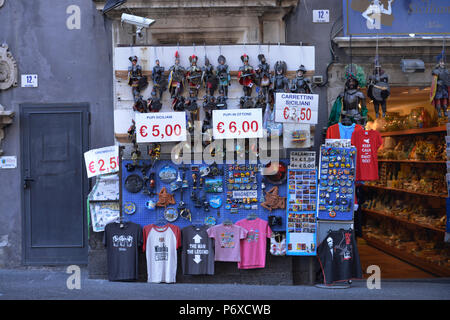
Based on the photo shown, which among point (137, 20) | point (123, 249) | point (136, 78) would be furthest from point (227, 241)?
point (137, 20)

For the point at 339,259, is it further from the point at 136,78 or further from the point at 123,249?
the point at 136,78

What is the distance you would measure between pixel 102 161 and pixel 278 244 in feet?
8.85

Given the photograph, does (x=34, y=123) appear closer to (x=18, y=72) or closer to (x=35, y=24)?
(x=18, y=72)

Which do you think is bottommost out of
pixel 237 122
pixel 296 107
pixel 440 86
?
pixel 237 122

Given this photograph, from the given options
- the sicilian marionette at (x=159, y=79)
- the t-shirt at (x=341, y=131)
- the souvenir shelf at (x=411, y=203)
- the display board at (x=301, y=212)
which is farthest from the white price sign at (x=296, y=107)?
the souvenir shelf at (x=411, y=203)

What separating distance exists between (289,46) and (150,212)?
3.01 metres

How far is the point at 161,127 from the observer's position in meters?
6.93

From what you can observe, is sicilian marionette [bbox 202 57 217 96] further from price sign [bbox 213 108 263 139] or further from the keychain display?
the keychain display

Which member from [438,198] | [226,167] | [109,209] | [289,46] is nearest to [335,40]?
[289,46]

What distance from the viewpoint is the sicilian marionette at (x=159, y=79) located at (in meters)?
7.04

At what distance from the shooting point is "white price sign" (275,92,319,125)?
675cm

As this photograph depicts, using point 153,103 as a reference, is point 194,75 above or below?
above

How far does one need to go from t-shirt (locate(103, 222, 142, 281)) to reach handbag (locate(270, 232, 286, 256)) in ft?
5.88

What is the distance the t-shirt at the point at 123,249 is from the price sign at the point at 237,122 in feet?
5.72
